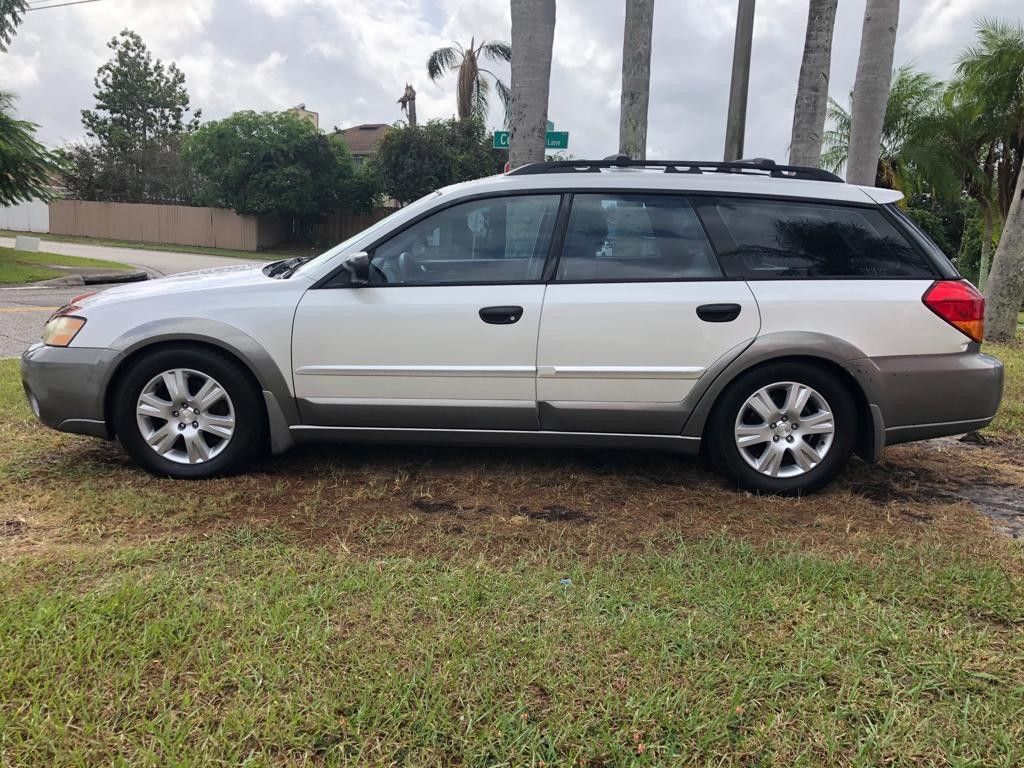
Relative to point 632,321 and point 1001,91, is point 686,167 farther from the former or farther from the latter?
point 1001,91

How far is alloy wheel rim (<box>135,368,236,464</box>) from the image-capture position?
3.99m

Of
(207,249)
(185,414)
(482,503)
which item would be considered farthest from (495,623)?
(207,249)

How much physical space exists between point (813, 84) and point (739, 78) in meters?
1.16

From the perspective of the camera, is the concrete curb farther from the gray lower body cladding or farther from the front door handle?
the front door handle

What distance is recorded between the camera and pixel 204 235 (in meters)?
36.3

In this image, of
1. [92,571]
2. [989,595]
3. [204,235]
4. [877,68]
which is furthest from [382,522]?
[204,235]

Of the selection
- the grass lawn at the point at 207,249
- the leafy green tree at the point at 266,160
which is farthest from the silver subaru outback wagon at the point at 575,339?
the leafy green tree at the point at 266,160

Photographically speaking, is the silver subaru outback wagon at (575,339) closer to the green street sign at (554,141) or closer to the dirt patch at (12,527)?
the dirt patch at (12,527)

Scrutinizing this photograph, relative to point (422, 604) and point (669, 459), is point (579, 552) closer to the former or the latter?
point (422, 604)

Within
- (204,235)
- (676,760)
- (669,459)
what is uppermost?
(204,235)

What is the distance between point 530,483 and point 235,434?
1.56 m

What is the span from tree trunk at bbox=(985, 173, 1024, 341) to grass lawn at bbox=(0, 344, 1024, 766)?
699 cm

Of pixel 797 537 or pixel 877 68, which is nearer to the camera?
pixel 797 537

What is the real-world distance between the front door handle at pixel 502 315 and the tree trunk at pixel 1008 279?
26.9ft
